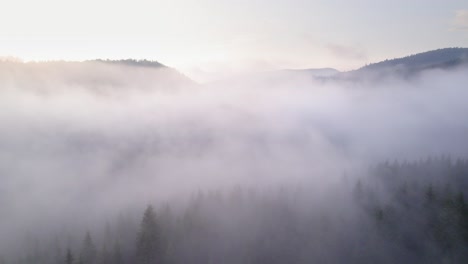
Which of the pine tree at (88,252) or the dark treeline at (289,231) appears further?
the dark treeline at (289,231)

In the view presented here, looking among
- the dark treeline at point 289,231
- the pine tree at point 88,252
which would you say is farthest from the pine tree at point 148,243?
the pine tree at point 88,252

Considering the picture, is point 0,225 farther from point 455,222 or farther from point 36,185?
point 455,222

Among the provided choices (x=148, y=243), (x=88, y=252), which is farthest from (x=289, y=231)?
(x=88, y=252)

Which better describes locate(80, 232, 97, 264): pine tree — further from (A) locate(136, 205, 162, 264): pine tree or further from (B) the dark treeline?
(A) locate(136, 205, 162, 264): pine tree

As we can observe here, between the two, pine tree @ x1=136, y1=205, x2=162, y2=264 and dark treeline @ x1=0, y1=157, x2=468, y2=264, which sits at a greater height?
pine tree @ x1=136, y1=205, x2=162, y2=264

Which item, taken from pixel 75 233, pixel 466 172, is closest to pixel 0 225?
pixel 75 233

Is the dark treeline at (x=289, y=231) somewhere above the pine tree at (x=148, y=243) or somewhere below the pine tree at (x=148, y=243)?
below

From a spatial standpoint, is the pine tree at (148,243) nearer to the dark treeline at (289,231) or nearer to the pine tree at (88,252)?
the dark treeline at (289,231)

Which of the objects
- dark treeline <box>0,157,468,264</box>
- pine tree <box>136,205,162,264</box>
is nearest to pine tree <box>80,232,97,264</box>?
dark treeline <box>0,157,468,264</box>
